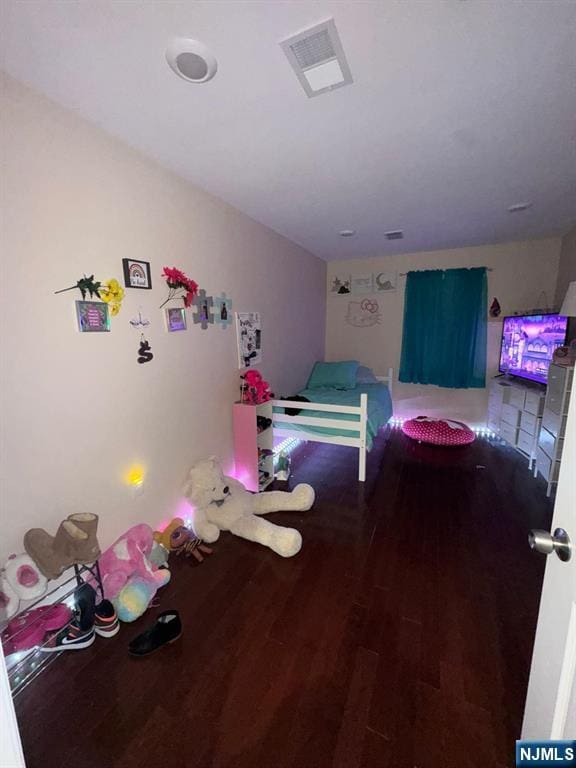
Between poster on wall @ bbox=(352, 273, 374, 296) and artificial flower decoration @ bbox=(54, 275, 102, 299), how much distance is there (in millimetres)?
3576

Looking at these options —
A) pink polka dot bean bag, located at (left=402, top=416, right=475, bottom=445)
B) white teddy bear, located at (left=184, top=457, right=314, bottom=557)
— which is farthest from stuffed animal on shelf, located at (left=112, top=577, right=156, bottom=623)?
pink polka dot bean bag, located at (left=402, top=416, right=475, bottom=445)

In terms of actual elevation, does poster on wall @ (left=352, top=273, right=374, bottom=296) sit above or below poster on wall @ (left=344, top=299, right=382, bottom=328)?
above

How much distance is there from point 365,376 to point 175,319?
2922mm

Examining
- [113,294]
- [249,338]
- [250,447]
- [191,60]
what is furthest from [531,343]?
[113,294]

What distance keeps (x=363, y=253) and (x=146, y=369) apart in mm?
3296

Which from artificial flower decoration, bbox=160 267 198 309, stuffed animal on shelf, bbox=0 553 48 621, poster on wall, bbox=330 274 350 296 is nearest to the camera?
stuffed animal on shelf, bbox=0 553 48 621

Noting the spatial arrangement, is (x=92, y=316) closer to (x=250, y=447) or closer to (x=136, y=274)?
(x=136, y=274)

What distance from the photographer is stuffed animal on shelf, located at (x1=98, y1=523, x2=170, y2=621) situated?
4.99 ft

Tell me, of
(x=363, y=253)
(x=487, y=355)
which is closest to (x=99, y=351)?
(x=363, y=253)

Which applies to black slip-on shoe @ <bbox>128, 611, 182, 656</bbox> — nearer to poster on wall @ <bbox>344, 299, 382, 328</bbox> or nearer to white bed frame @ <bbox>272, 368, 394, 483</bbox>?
white bed frame @ <bbox>272, 368, 394, 483</bbox>

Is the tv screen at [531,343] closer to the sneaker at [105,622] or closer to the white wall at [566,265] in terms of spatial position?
the white wall at [566,265]

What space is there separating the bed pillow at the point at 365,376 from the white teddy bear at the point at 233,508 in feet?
7.42

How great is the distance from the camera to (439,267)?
4016 millimetres

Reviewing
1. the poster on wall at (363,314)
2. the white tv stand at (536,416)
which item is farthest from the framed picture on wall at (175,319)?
the poster on wall at (363,314)
